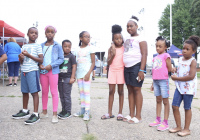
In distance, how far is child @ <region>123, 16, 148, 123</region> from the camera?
3490mm

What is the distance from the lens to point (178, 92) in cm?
310

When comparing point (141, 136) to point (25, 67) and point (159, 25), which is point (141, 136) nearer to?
point (25, 67)

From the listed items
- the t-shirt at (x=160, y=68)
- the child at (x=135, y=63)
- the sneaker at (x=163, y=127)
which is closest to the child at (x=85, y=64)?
the child at (x=135, y=63)

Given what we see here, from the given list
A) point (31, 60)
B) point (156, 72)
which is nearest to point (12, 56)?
point (31, 60)

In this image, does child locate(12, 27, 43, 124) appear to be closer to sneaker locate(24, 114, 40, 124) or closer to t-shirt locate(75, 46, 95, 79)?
sneaker locate(24, 114, 40, 124)

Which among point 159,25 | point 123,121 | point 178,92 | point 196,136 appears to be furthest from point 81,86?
point 159,25

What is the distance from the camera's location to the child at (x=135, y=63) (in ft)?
11.5

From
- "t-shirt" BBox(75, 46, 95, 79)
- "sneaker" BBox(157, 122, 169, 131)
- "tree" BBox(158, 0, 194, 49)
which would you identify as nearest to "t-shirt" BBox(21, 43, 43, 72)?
"t-shirt" BBox(75, 46, 95, 79)

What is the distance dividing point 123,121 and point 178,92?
1.03 metres

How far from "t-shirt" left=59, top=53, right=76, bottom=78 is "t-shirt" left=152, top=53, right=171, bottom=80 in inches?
55.1

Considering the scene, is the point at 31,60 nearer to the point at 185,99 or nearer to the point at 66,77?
the point at 66,77

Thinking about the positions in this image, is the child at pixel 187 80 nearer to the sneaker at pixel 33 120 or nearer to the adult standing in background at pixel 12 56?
the sneaker at pixel 33 120

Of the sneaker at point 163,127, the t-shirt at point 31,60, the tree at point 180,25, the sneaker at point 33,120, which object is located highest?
the tree at point 180,25

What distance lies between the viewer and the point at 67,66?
3.85 m
